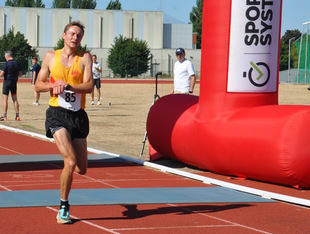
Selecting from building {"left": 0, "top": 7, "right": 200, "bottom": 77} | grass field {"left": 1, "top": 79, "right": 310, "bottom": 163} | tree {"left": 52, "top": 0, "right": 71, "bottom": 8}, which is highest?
tree {"left": 52, "top": 0, "right": 71, "bottom": 8}

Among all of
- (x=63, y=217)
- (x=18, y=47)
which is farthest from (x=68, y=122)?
(x=18, y=47)

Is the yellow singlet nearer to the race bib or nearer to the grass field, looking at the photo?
the race bib

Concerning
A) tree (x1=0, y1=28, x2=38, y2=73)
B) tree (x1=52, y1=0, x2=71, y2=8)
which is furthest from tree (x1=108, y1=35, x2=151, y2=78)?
tree (x1=52, y1=0, x2=71, y2=8)

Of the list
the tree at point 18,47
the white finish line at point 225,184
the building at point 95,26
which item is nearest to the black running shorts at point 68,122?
the white finish line at point 225,184

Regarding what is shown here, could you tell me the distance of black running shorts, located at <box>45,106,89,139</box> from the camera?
8.05 meters

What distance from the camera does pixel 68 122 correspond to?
8.07 meters

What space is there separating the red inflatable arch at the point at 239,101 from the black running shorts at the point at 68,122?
3.17 meters

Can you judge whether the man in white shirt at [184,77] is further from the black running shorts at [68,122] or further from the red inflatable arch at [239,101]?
the black running shorts at [68,122]

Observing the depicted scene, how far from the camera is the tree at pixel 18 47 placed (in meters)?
80.3

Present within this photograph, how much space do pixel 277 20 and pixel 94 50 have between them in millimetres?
78496

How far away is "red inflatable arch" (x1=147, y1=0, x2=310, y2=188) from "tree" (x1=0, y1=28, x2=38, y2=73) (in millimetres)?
68618

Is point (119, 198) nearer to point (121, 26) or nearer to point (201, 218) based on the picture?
point (201, 218)

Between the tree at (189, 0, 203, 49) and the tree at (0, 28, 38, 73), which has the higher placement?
the tree at (189, 0, 203, 49)

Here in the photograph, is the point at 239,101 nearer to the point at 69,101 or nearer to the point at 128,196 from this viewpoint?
the point at 128,196
